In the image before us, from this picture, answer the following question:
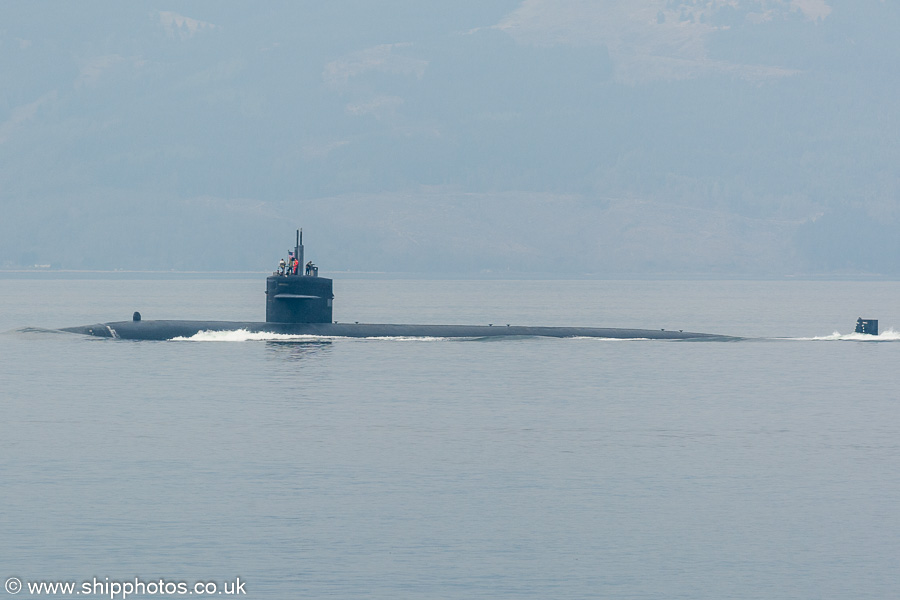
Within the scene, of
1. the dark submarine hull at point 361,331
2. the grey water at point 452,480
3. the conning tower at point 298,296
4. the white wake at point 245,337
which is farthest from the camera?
the dark submarine hull at point 361,331

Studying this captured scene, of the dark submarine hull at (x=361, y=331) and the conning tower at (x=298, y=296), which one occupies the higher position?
the conning tower at (x=298, y=296)

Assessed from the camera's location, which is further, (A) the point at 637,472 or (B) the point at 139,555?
(A) the point at 637,472

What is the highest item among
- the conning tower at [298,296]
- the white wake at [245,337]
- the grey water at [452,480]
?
the conning tower at [298,296]

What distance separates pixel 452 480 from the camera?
101 feet

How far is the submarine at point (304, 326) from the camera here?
64.1m

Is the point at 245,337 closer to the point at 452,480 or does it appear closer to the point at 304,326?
the point at 304,326

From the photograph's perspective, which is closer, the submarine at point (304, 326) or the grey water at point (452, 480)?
Answer: the grey water at point (452, 480)

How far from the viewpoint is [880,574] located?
74.5 ft

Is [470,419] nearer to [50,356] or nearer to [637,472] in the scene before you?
[637,472]

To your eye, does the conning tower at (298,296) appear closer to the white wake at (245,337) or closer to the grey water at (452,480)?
the white wake at (245,337)

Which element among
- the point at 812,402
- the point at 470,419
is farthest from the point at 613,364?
the point at 470,419

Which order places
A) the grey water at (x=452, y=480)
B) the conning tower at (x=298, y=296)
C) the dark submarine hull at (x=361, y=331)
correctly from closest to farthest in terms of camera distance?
the grey water at (x=452, y=480) → the conning tower at (x=298, y=296) → the dark submarine hull at (x=361, y=331)

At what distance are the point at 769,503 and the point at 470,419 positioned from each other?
617 inches

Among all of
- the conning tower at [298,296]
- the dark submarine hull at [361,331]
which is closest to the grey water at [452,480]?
the conning tower at [298,296]
